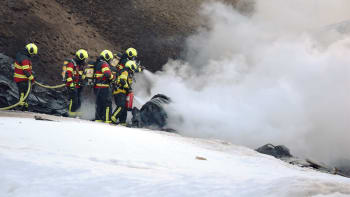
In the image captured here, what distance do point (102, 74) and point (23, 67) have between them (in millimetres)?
2135

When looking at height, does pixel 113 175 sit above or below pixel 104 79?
below

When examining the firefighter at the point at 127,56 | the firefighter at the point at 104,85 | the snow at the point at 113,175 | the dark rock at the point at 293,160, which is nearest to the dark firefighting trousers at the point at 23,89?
the firefighter at the point at 104,85

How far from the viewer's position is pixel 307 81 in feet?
45.5

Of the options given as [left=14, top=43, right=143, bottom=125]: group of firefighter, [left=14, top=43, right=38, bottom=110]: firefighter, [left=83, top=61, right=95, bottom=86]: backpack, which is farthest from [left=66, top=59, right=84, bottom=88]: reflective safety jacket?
[left=14, top=43, right=38, bottom=110]: firefighter

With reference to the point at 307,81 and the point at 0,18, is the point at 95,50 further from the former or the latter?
the point at 307,81

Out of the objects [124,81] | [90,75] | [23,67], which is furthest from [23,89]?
[124,81]

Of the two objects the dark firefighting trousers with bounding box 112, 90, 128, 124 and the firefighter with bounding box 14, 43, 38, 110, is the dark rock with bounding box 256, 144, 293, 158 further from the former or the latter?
the firefighter with bounding box 14, 43, 38, 110

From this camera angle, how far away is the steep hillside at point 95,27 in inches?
625

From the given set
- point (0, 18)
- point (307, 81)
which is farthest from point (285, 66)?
point (0, 18)

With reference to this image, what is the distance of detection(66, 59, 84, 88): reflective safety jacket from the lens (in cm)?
1210

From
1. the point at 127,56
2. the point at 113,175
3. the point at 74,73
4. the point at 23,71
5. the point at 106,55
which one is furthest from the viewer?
the point at 74,73

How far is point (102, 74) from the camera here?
10.9 m

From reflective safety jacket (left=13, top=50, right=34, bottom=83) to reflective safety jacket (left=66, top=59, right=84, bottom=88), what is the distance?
1.13 meters

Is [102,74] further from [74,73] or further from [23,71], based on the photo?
[23,71]
